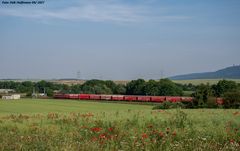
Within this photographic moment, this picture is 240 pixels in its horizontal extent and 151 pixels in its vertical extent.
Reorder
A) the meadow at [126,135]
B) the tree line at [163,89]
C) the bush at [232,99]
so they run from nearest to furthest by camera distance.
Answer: the meadow at [126,135]
the bush at [232,99]
the tree line at [163,89]

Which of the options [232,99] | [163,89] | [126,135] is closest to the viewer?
[126,135]

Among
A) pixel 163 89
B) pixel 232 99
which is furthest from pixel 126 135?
pixel 163 89

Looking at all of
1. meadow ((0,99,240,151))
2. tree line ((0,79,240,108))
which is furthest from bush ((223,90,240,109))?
meadow ((0,99,240,151))

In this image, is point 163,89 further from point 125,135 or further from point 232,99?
point 125,135

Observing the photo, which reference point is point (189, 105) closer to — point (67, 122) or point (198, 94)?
point (198, 94)

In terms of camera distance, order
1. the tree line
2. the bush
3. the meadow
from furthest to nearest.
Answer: the tree line, the bush, the meadow

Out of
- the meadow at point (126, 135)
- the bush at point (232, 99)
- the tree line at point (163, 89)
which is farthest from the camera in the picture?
the tree line at point (163, 89)

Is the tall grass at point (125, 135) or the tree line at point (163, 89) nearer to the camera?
the tall grass at point (125, 135)

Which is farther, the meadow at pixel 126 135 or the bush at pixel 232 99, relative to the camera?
the bush at pixel 232 99

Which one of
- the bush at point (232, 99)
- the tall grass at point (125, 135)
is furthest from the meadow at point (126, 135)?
the bush at point (232, 99)

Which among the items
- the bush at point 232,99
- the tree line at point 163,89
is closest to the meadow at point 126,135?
the bush at point 232,99

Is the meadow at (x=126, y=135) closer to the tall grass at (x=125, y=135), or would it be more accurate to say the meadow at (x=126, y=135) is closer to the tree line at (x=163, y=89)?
the tall grass at (x=125, y=135)

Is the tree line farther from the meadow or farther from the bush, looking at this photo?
the meadow

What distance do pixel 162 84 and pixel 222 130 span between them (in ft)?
278
